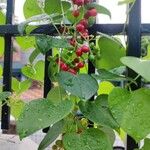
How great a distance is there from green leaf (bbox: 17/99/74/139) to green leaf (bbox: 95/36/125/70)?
0.18 meters

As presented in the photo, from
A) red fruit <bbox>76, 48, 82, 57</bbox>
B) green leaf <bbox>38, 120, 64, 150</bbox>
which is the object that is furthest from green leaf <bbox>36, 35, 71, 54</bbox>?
green leaf <bbox>38, 120, 64, 150</bbox>

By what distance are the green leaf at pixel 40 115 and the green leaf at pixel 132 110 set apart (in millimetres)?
77

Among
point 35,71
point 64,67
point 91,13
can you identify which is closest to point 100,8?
point 91,13

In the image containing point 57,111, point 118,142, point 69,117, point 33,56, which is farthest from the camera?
point 118,142

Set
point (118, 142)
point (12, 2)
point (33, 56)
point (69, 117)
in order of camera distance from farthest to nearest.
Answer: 1. point (118, 142)
2. point (12, 2)
3. point (33, 56)
4. point (69, 117)

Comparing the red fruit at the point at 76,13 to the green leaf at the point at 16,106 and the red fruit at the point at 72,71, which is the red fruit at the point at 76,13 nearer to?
the red fruit at the point at 72,71

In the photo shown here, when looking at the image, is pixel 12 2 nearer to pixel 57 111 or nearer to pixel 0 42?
pixel 0 42

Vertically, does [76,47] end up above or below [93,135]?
above

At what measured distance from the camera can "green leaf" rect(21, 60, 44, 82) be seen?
90cm

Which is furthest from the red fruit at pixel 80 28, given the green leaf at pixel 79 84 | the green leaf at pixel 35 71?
the green leaf at pixel 35 71

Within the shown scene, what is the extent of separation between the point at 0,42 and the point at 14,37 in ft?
0.20

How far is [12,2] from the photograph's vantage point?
3.10 ft

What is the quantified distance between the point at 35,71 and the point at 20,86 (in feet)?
0.18

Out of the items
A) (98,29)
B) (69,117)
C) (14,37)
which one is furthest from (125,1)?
(14,37)
